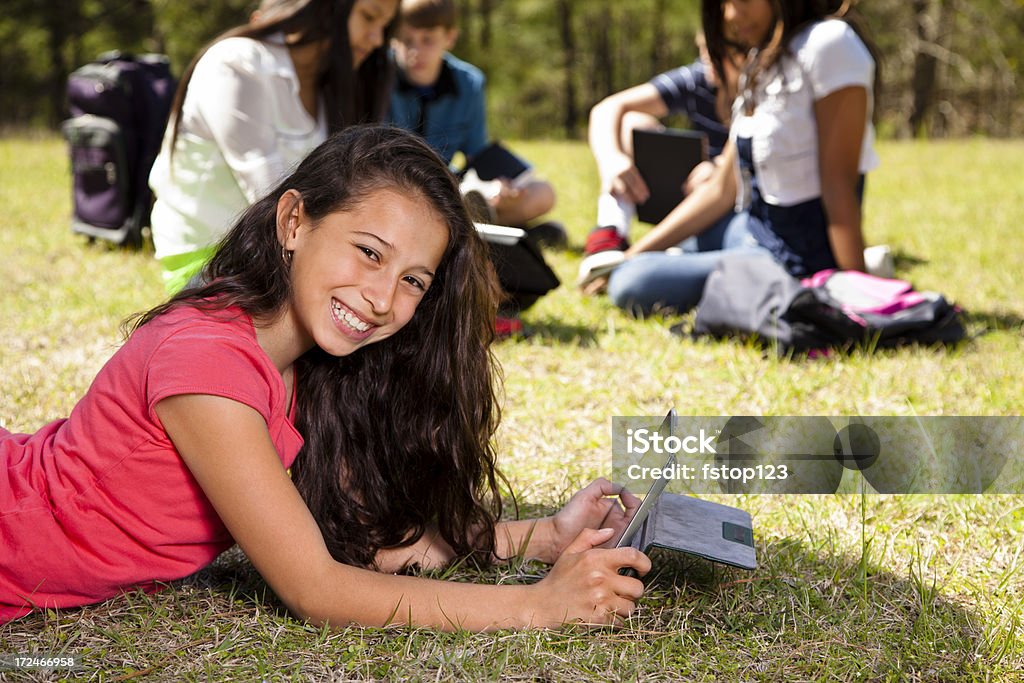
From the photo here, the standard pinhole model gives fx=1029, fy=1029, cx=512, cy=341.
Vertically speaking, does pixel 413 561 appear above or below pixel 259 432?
below

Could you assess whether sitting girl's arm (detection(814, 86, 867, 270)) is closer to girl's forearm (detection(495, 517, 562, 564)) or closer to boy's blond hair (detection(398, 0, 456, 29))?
boy's blond hair (detection(398, 0, 456, 29))

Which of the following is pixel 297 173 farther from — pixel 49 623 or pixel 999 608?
pixel 999 608

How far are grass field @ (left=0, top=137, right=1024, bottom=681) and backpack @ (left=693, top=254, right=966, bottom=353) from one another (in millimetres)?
77

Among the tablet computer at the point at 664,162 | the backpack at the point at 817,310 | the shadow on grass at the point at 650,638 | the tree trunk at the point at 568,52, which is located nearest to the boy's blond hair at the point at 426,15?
the tablet computer at the point at 664,162

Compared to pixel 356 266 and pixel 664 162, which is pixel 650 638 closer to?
pixel 356 266

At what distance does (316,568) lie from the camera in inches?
62.5

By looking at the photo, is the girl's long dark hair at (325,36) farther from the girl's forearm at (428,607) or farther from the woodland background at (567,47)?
the woodland background at (567,47)

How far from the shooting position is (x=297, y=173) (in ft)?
6.12

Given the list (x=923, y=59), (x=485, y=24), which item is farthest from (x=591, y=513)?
(x=485, y=24)

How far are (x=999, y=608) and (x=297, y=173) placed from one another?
4.81 feet

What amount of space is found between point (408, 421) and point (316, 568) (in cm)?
46

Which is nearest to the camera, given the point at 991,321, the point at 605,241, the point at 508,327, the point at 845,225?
the point at 508,327

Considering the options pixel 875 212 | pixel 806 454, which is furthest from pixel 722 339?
pixel 875 212

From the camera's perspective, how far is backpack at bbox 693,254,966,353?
3.27m
